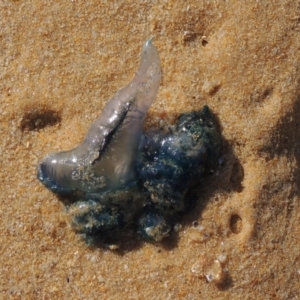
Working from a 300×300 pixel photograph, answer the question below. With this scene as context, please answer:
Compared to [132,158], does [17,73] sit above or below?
above

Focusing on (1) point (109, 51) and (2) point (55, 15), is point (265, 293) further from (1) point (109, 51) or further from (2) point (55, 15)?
(2) point (55, 15)

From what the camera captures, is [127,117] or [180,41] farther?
[180,41]

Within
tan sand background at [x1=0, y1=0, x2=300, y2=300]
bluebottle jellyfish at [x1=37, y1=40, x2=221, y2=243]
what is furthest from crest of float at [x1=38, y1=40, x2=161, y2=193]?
tan sand background at [x1=0, y1=0, x2=300, y2=300]

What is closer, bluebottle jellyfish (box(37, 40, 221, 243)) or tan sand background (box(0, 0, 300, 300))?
bluebottle jellyfish (box(37, 40, 221, 243))

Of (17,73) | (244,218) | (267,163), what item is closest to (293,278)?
(244,218)

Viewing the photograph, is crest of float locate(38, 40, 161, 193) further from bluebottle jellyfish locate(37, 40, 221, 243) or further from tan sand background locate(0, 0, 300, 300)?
tan sand background locate(0, 0, 300, 300)
